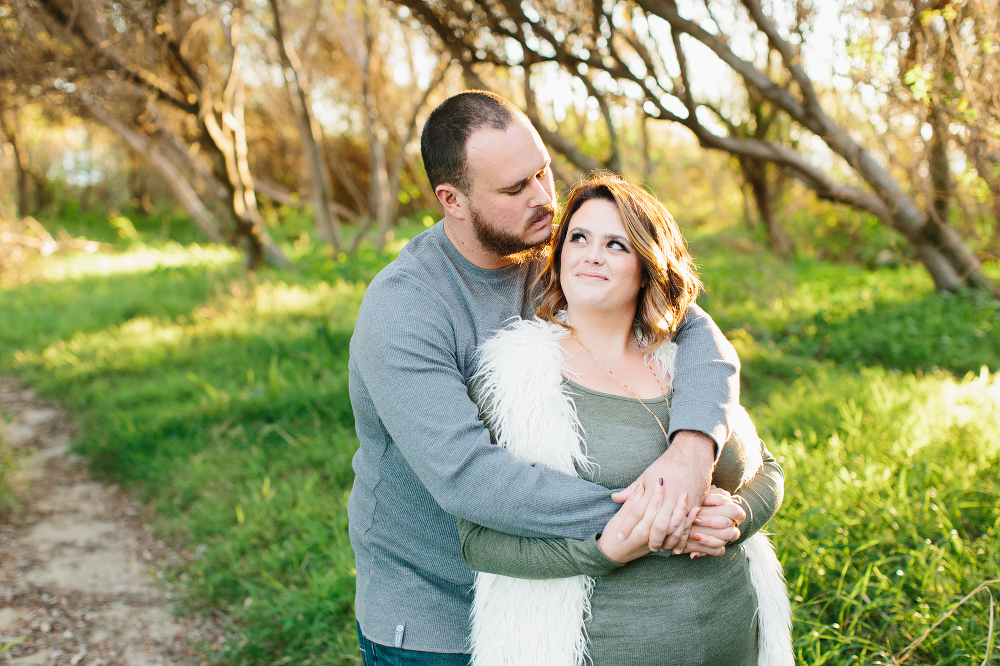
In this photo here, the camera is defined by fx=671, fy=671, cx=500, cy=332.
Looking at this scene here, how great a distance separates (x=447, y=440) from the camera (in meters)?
1.69

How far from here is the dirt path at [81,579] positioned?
3033 mm

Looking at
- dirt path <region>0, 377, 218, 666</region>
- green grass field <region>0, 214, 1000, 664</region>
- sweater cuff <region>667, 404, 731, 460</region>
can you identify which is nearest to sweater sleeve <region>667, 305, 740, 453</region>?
sweater cuff <region>667, 404, 731, 460</region>

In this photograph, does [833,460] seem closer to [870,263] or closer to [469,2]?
[469,2]

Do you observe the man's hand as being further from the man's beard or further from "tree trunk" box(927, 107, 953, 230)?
"tree trunk" box(927, 107, 953, 230)

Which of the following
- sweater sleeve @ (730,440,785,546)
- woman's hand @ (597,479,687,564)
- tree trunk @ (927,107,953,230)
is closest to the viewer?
woman's hand @ (597,479,687,564)

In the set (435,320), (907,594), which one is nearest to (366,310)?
(435,320)

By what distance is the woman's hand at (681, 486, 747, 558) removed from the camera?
66.3 inches

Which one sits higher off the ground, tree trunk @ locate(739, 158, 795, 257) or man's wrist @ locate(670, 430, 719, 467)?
tree trunk @ locate(739, 158, 795, 257)

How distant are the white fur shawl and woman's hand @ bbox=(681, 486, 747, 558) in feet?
0.80

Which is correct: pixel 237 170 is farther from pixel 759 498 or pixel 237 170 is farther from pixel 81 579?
pixel 759 498

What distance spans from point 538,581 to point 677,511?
0.42 meters

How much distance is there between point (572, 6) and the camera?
5.95 meters

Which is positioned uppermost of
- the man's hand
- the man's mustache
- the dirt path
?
the man's mustache

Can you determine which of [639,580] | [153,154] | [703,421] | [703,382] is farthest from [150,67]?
[639,580]
